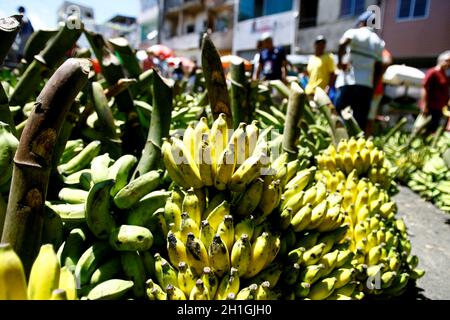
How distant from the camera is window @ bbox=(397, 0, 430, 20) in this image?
37.6ft

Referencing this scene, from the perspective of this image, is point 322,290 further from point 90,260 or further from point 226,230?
point 90,260

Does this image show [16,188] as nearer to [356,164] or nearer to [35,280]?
[35,280]

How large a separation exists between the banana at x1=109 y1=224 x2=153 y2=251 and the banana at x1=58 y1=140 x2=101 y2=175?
1.40 feet

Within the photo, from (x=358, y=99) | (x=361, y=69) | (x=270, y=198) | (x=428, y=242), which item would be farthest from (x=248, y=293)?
(x=361, y=69)

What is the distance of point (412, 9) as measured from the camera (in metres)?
11.8

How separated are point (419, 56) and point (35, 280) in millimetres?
13117

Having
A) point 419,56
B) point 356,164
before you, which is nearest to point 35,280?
point 356,164

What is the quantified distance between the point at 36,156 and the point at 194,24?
25741 mm

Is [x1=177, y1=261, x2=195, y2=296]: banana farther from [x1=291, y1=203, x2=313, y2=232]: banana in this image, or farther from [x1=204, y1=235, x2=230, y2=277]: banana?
[x1=291, y1=203, x2=313, y2=232]: banana

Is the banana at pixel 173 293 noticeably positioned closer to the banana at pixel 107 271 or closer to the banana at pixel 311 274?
the banana at pixel 107 271

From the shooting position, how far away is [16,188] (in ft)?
2.28

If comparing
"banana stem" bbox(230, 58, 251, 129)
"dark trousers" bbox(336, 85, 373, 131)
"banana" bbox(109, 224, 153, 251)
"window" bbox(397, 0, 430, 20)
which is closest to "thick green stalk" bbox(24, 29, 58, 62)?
"banana stem" bbox(230, 58, 251, 129)
